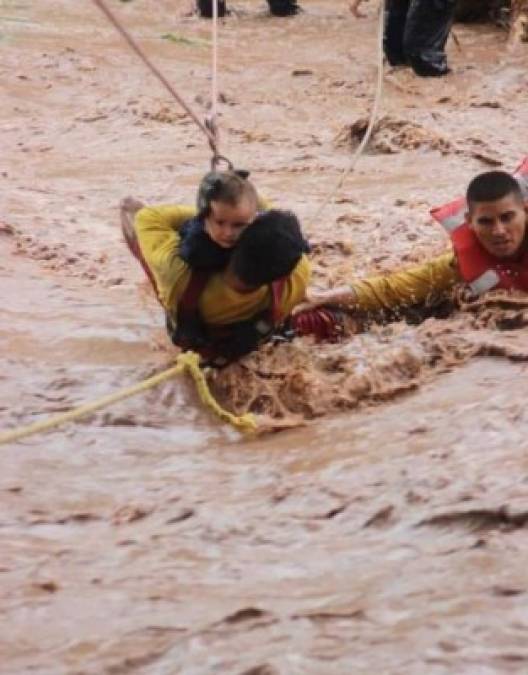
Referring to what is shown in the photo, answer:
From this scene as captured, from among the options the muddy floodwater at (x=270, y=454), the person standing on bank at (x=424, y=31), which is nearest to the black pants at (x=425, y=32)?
the person standing on bank at (x=424, y=31)

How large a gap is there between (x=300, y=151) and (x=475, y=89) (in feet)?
6.95

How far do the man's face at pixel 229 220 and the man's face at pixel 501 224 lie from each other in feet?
3.03

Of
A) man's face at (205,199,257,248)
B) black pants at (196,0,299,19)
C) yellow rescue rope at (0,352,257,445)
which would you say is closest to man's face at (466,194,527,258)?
man's face at (205,199,257,248)

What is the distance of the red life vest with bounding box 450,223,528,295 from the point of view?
14.4 feet

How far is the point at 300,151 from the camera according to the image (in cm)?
783

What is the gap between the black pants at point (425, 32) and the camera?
952 centimetres

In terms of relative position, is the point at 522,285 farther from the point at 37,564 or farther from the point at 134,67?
the point at 134,67

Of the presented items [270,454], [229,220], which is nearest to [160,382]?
[229,220]

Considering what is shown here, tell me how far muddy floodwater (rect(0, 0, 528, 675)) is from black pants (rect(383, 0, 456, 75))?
1472 millimetres

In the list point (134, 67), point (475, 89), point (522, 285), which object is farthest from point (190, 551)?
point (134, 67)

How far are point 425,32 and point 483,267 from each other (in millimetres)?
5583

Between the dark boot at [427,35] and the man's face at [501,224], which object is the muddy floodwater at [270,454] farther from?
the dark boot at [427,35]

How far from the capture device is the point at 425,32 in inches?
377

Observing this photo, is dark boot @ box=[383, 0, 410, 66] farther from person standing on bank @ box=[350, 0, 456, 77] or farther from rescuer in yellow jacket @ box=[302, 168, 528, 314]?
rescuer in yellow jacket @ box=[302, 168, 528, 314]
